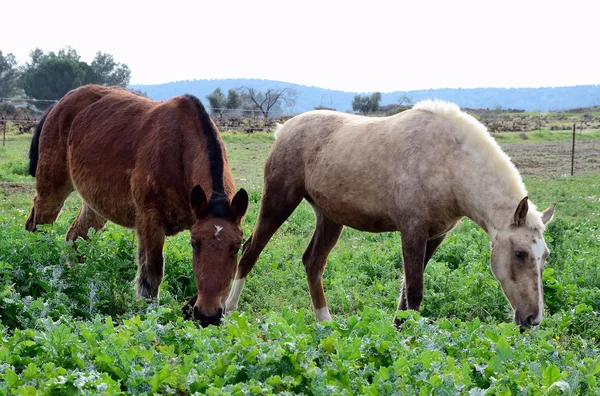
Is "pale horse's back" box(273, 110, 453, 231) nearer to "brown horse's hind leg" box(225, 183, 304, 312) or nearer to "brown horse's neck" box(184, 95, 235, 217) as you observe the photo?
"brown horse's hind leg" box(225, 183, 304, 312)

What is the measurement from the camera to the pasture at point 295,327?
10.7 feet

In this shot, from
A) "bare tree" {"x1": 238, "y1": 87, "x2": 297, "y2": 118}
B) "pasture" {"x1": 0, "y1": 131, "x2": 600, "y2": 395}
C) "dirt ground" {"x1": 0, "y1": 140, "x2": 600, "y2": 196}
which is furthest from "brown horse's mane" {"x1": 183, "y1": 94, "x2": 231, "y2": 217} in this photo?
"bare tree" {"x1": 238, "y1": 87, "x2": 297, "y2": 118}

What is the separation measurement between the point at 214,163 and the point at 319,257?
6.25 ft

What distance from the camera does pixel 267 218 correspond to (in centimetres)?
685

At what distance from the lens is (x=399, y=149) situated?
232 inches

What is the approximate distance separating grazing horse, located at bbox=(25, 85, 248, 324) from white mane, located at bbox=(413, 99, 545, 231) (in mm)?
2104

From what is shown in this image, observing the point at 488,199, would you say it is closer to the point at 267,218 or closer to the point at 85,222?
the point at 267,218

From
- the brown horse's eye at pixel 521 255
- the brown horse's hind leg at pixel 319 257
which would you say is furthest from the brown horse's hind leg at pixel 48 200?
the brown horse's eye at pixel 521 255

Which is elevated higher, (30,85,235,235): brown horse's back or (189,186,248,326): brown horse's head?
(30,85,235,235): brown horse's back

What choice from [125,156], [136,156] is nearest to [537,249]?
[136,156]

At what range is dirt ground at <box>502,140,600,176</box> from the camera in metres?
22.9

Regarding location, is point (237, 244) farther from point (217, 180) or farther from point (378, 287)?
point (378, 287)

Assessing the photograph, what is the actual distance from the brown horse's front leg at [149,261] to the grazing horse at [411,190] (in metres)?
0.97

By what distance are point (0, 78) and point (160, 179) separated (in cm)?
7469
